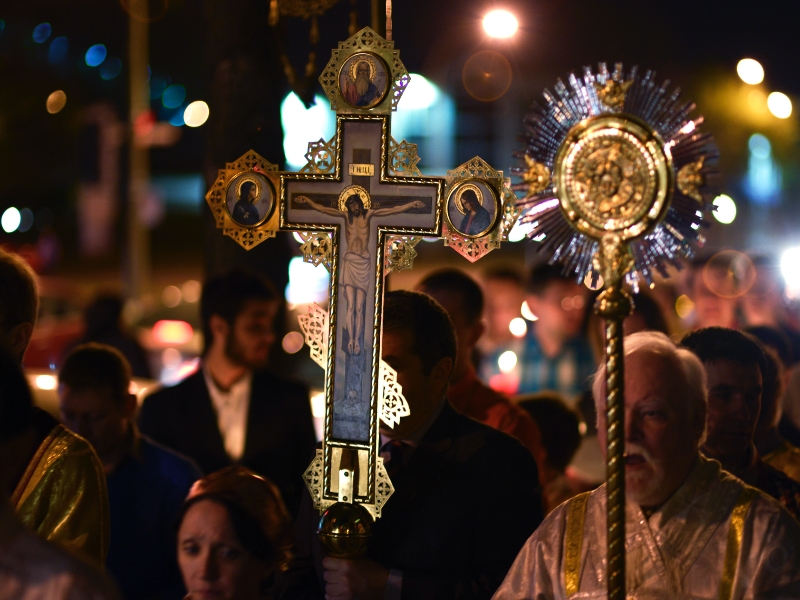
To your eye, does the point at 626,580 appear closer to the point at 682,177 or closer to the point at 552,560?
the point at 552,560

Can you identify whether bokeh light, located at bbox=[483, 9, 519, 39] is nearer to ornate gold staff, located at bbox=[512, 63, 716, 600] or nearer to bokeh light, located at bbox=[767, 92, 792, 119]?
ornate gold staff, located at bbox=[512, 63, 716, 600]

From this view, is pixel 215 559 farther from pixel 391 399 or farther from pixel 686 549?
pixel 686 549

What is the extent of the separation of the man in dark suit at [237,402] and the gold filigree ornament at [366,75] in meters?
1.63

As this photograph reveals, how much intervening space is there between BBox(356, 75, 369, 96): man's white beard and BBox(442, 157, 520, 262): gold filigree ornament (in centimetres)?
34

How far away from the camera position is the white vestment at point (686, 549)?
8.30 feet

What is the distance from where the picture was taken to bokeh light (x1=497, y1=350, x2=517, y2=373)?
729 centimetres

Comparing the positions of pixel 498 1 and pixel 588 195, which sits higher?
pixel 498 1

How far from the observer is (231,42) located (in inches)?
175

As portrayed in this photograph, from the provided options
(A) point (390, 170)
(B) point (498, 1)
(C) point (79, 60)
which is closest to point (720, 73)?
(B) point (498, 1)

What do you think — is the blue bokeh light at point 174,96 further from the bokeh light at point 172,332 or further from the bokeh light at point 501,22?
the bokeh light at point 501,22

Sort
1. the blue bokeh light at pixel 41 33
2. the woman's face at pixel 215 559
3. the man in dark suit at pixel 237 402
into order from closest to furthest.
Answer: the woman's face at pixel 215 559
the man in dark suit at pixel 237 402
the blue bokeh light at pixel 41 33

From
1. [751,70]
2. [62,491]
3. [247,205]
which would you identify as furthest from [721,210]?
[751,70]

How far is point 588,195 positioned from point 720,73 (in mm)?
9965

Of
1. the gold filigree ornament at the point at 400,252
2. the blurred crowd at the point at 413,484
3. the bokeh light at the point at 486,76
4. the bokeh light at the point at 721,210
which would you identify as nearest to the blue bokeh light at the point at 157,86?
the bokeh light at the point at 486,76
